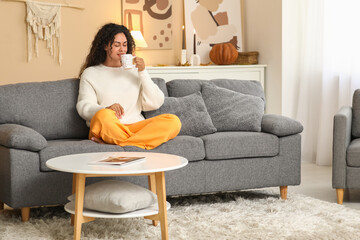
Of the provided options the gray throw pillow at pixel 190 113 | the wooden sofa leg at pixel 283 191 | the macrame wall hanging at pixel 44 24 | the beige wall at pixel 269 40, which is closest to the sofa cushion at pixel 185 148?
the gray throw pillow at pixel 190 113

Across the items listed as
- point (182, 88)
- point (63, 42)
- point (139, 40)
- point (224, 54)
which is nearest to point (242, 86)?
point (182, 88)

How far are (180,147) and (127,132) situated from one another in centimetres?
33

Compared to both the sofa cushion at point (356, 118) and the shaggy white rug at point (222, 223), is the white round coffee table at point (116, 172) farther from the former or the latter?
the sofa cushion at point (356, 118)

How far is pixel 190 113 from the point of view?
3.85m

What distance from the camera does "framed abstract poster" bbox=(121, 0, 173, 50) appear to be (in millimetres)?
5781

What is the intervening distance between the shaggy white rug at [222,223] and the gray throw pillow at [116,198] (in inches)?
7.6

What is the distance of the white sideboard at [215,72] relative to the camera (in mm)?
5531

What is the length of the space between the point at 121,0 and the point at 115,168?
356 cm

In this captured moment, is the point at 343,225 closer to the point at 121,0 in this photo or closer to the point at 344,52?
the point at 344,52

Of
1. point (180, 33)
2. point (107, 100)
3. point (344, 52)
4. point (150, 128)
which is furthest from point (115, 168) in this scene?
point (180, 33)

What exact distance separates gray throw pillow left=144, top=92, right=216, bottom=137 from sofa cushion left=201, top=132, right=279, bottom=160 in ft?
0.40

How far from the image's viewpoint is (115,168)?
2.53m

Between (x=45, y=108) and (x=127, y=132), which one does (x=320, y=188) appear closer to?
(x=127, y=132)

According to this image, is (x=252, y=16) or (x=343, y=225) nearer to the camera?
(x=343, y=225)
